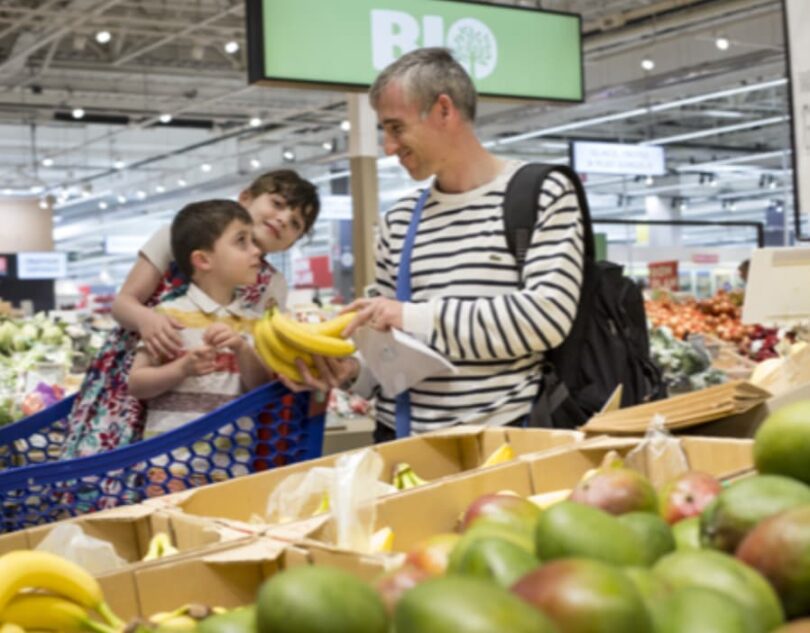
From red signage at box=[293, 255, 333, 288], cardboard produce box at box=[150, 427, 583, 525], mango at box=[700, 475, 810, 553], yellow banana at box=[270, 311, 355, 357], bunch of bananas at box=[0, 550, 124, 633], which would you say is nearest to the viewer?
mango at box=[700, 475, 810, 553]

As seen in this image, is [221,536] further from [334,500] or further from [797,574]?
[797,574]

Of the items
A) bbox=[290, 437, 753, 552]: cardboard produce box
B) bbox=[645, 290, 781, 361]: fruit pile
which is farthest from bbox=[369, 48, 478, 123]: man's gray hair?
bbox=[645, 290, 781, 361]: fruit pile

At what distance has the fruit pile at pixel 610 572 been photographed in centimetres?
84

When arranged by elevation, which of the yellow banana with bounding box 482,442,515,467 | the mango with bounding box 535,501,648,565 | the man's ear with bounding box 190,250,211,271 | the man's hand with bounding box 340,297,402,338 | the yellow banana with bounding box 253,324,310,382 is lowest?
the yellow banana with bounding box 482,442,515,467

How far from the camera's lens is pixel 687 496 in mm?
1452

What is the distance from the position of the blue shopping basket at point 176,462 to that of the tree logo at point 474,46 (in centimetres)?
392

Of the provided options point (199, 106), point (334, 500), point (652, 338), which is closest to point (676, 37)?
point (199, 106)

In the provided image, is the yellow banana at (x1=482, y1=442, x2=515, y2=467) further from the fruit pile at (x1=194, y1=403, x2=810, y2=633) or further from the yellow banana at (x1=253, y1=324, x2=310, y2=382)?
the fruit pile at (x1=194, y1=403, x2=810, y2=633)

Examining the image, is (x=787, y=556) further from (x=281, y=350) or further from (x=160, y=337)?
(x=160, y=337)

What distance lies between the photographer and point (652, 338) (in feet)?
20.0

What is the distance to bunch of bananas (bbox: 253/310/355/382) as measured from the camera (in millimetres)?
2525

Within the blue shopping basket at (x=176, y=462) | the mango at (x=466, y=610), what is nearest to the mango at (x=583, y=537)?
the mango at (x=466, y=610)

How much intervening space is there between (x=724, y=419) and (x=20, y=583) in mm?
1322

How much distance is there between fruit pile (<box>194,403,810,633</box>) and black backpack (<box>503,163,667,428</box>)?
1.19 meters
